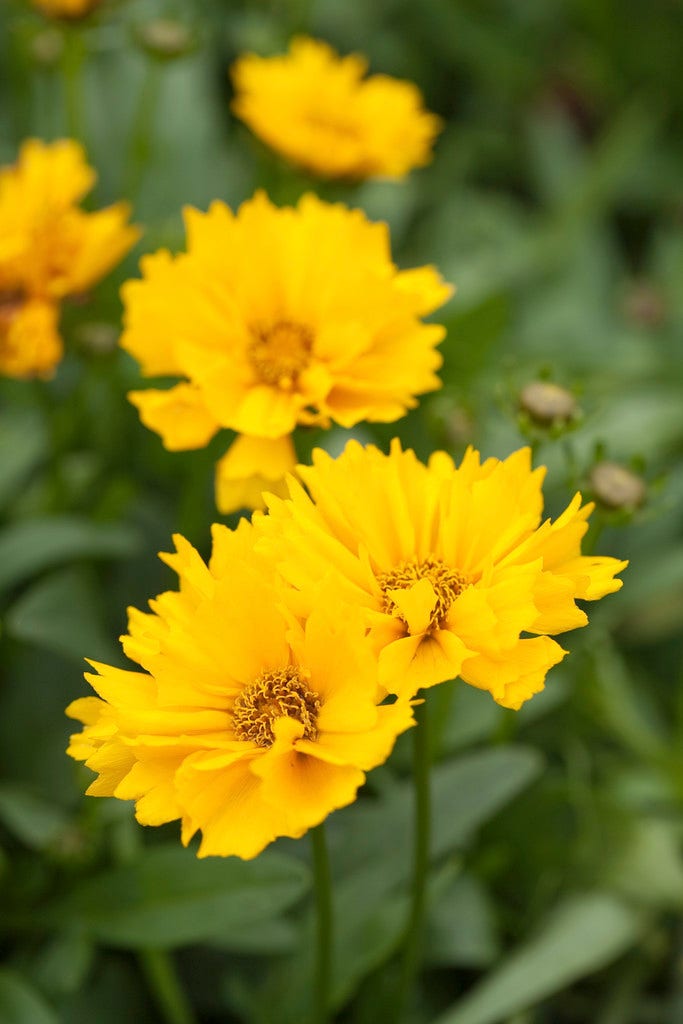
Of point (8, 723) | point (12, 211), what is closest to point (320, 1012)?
point (8, 723)

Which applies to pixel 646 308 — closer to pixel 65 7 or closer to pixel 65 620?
pixel 65 7

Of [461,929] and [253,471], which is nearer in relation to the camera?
[253,471]

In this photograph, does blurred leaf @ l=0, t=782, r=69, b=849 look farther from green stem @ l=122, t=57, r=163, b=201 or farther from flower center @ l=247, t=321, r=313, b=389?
green stem @ l=122, t=57, r=163, b=201

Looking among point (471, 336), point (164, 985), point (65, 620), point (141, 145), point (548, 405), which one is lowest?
point (164, 985)

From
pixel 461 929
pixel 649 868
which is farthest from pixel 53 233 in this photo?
pixel 649 868

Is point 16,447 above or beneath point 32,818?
above

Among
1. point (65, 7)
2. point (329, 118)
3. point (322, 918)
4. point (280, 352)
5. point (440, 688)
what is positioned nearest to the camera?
point (322, 918)

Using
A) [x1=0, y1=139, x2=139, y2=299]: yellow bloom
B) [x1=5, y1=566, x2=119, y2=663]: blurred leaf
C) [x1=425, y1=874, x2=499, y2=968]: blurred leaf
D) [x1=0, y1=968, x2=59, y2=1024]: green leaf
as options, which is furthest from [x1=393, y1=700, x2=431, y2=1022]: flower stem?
[x1=0, y1=139, x2=139, y2=299]: yellow bloom
